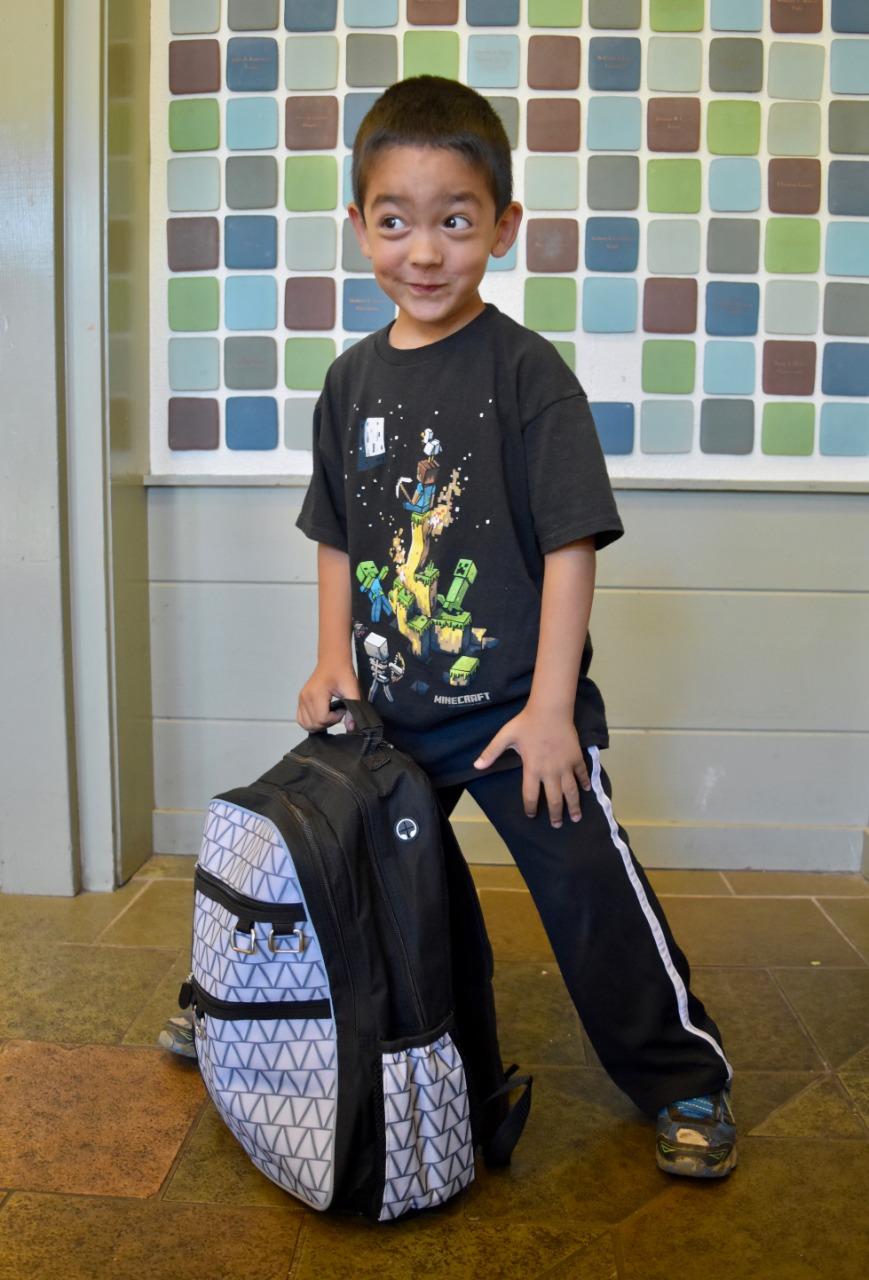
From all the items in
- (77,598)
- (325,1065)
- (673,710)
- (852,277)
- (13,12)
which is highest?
(13,12)

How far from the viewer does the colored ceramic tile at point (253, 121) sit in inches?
83.9

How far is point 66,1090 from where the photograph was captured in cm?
145

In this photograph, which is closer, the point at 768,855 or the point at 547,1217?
the point at 547,1217

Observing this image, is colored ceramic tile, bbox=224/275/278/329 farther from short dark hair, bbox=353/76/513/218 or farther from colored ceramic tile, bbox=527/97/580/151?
short dark hair, bbox=353/76/513/218

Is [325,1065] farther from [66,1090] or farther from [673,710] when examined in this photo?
[673,710]

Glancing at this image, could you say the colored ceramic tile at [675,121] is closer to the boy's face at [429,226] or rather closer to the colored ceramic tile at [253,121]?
the colored ceramic tile at [253,121]

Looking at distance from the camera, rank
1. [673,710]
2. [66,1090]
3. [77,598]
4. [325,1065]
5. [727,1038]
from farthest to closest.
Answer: [673,710] → [77,598] → [727,1038] → [66,1090] → [325,1065]

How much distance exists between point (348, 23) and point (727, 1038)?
1.94 m

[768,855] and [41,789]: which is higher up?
[41,789]

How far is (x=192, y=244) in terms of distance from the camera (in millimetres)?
2166

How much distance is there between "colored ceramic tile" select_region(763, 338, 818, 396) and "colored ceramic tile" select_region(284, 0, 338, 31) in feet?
3.45

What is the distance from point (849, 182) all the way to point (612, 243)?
0.46 m

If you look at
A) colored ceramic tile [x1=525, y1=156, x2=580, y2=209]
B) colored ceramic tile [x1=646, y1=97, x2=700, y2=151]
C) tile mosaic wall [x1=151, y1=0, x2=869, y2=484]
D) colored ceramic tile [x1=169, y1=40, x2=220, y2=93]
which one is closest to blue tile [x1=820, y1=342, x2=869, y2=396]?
tile mosaic wall [x1=151, y1=0, x2=869, y2=484]

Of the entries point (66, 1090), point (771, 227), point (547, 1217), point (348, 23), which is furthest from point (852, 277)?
point (66, 1090)
